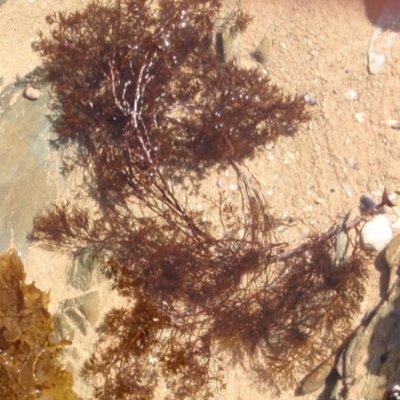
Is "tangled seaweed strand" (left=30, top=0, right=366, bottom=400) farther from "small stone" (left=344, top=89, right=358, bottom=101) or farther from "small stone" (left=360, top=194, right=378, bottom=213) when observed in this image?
"small stone" (left=344, top=89, right=358, bottom=101)

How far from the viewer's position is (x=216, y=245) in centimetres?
515

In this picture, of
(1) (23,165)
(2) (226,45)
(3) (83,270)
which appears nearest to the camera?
(3) (83,270)

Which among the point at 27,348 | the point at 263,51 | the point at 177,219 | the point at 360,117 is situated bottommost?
the point at 27,348

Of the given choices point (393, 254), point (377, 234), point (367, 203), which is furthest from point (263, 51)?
point (393, 254)

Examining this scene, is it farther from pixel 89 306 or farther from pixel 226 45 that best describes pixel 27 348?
pixel 226 45

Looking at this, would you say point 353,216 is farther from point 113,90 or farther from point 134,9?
point 134,9

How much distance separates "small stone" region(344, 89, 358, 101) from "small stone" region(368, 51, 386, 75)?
225mm

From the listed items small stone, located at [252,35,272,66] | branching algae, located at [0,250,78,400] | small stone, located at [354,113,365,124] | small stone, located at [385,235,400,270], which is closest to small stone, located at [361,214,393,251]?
small stone, located at [385,235,400,270]

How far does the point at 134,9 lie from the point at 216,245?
2.22 meters

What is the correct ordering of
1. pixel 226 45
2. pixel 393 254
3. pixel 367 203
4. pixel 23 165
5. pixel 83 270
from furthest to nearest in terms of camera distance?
pixel 23 165 → pixel 226 45 → pixel 83 270 → pixel 367 203 → pixel 393 254

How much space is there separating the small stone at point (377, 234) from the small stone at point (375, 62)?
4.21ft

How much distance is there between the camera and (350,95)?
5305 millimetres

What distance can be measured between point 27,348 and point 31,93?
225 centimetres

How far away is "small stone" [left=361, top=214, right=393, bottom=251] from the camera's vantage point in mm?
4934
